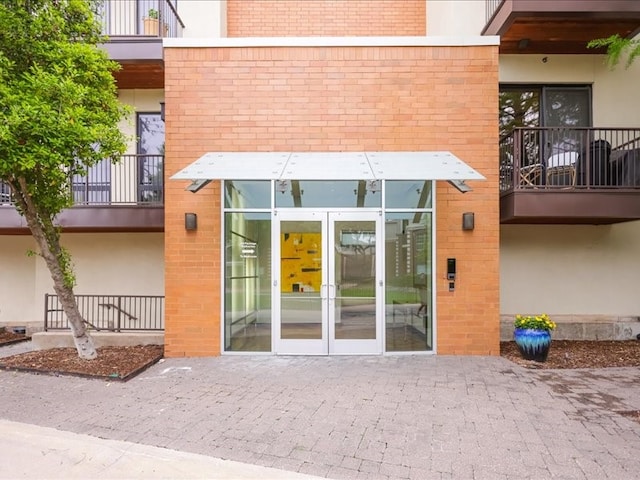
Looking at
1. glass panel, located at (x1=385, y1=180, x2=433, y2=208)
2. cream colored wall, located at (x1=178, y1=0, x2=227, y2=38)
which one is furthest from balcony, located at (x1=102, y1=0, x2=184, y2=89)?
glass panel, located at (x1=385, y1=180, x2=433, y2=208)

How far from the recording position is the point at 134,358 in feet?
23.8

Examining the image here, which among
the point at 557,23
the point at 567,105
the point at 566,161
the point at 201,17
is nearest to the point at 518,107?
the point at 567,105

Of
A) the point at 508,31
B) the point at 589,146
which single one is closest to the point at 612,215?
the point at 589,146

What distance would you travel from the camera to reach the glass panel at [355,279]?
7633mm

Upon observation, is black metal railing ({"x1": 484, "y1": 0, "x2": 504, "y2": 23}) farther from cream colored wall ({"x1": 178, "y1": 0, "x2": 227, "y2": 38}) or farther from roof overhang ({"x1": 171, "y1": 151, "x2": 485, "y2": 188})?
cream colored wall ({"x1": 178, "y1": 0, "x2": 227, "y2": 38})

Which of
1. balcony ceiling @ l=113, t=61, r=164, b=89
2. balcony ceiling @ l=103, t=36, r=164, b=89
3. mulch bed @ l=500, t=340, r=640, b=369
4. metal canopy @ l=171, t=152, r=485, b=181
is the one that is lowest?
mulch bed @ l=500, t=340, r=640, b=369

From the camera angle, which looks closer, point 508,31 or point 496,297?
point 496,297

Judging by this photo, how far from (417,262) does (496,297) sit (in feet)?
5.02

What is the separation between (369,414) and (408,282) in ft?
10.9

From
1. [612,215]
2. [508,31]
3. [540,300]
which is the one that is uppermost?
[508,31]

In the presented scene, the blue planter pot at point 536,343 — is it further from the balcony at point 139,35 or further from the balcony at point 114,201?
the balcony at point 139,35

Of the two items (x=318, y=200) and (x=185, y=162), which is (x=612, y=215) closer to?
(x=318, y=200)

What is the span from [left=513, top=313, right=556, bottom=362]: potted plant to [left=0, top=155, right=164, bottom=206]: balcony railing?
25.7 ft

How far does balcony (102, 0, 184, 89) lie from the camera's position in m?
9.04
